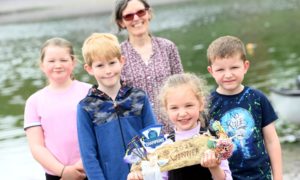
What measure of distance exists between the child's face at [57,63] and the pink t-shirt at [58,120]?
0.34 ft

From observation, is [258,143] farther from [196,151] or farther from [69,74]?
[69,74]

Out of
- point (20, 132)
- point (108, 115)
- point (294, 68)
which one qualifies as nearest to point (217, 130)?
point (108, 115)

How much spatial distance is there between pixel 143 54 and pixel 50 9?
186ft

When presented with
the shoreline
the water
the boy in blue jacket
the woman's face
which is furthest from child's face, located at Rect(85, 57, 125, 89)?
the shoreline

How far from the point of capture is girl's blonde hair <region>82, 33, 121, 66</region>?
3293mm

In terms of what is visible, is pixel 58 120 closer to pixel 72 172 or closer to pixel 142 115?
pixel 72 172

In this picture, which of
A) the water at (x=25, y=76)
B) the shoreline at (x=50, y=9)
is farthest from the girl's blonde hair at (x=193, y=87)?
the shoreline at (x=50, y=9)

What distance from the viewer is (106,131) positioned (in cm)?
331

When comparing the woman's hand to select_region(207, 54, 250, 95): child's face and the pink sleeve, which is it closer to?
the pink sleeve

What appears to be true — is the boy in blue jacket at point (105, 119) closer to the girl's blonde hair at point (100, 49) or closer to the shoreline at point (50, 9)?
the girl's blonde hair at point (100, 49)

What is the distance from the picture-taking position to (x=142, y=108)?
11.1 feet

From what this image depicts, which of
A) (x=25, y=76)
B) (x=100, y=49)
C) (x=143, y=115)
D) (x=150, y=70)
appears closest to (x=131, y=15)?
(x=150, y=70)

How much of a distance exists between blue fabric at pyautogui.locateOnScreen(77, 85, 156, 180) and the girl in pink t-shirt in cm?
36

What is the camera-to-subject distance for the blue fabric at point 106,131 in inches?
129
